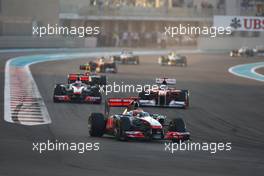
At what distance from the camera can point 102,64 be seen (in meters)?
35.9

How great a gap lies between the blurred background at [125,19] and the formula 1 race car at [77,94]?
31.5 m

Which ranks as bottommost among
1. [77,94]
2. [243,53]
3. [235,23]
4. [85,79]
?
[243,53]

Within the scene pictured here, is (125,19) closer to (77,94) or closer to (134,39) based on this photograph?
(134,39)

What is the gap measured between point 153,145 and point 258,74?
85.3 feet

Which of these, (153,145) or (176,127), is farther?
(176,127)

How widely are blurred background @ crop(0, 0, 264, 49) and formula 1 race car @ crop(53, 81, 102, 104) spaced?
3149cm

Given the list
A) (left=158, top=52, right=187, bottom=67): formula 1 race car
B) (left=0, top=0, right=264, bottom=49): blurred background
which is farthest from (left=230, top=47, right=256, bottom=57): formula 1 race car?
(left=158, top=52, right=187, bottom=67): formula 1 race car

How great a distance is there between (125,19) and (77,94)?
143 ft

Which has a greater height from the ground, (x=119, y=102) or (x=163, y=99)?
(x=119, y=102)

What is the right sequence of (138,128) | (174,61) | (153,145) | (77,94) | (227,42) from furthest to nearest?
(227,42), (174,61), (77,94), (138,128), (153,145)

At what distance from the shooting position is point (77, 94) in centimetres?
2197

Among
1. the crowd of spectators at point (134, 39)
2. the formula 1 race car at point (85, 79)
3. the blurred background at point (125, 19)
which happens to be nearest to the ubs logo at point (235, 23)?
the blurred background at point (125, 19)

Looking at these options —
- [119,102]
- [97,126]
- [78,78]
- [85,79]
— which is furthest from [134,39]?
[97,126]

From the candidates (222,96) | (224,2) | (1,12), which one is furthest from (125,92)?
(224,2)
